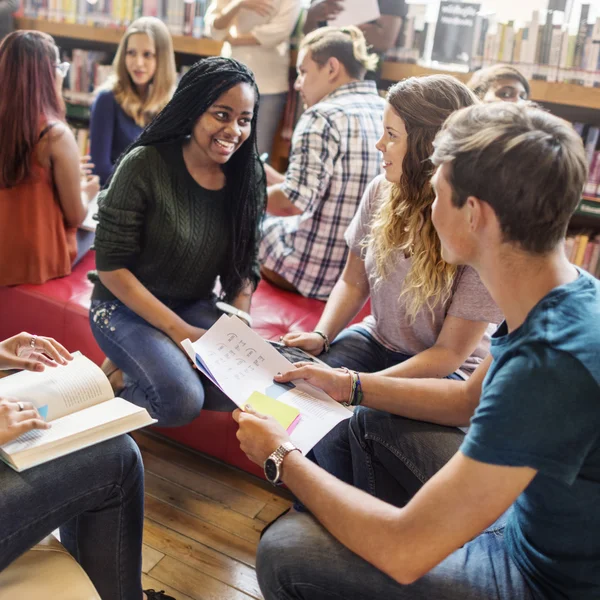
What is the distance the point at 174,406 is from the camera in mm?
1759

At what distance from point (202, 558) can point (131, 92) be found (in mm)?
2258

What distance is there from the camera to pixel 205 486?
76.4 inches

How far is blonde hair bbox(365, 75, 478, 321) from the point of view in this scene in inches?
60.0

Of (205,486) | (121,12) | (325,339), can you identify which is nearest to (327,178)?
(325,339)

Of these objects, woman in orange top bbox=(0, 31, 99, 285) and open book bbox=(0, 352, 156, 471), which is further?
woman in orange top bbox=(0, 31, 99, 285)

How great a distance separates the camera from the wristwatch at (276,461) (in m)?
1.10

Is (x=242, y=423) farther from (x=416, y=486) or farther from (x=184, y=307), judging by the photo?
(x=184, y=307)

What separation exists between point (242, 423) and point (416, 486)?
42 cm

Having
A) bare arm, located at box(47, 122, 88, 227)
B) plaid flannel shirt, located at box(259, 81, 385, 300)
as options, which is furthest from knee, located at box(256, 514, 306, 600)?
bare arm, located at box(47, 122, 88, 227)

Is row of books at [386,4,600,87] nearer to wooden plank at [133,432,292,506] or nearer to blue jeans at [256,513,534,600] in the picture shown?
wooden plank at [133,432,292,506]

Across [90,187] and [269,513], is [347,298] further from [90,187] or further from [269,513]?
[90,187]

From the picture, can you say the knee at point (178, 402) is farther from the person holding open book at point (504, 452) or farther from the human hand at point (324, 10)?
the human hand at point (324, 10)

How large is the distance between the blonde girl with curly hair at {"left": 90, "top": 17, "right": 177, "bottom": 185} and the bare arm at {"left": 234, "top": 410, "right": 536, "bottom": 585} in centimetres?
246

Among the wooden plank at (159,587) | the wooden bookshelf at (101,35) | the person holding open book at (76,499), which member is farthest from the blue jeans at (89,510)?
the wooden bookshelf at (101,35)
